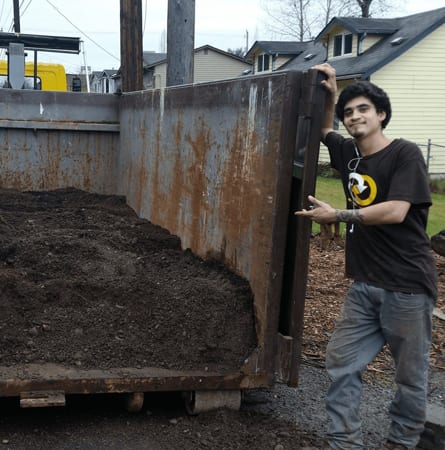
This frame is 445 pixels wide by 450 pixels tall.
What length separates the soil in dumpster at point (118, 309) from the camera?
356cm

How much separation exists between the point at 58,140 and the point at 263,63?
29.6m

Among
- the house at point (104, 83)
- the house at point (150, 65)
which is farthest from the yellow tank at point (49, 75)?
the house at point (104, 83)

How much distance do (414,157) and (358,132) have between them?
0.32m

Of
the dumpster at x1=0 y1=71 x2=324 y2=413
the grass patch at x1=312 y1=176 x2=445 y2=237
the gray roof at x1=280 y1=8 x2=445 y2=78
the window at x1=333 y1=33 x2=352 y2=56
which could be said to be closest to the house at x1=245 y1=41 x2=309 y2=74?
the gray roof at x1=280 y1=8 x2=445 y2=78

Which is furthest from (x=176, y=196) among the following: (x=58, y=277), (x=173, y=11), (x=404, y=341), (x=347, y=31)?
(x=347, y=31)

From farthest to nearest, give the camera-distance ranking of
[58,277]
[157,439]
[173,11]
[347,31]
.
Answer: [347,31] → [173,11] → [58,277] → [157,439]

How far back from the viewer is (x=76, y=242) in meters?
4.86

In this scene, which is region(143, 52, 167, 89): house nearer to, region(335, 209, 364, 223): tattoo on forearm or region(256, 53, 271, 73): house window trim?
region(256, 53, 271, 73): house window trim

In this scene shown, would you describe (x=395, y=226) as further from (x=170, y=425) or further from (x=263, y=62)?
(x=263, y=62)

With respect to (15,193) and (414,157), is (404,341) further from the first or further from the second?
(15,193)

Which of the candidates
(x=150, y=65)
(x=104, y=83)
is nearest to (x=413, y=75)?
(x=150, y=65)

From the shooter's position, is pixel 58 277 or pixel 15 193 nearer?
pixel 58 277

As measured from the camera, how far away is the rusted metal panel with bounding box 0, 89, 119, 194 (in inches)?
279

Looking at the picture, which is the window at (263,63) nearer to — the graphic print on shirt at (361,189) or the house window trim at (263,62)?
the house window trim at (263,62)
